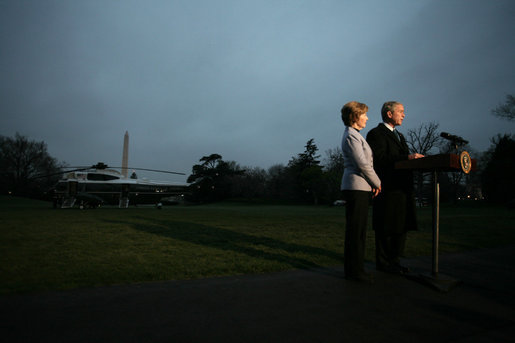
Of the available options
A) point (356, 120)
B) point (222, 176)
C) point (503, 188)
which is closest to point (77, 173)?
point (356, 120)

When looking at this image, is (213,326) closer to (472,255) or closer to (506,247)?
(472,255)

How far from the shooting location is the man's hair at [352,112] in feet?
10.0

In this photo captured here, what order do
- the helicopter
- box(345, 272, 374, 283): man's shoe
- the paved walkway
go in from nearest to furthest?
the paved walkway, box(345, 272, 374, 283): man's shoe, the helicopter

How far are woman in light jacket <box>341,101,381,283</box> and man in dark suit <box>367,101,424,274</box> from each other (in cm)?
30

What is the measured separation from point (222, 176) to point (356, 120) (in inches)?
2678

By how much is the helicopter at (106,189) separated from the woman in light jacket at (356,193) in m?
20.7

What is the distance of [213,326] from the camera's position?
64.2 inches

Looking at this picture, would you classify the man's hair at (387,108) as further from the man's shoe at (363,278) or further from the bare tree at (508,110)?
the bare tree at (508,110)

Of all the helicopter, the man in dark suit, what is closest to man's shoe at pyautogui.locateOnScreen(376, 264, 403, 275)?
the man in dark suit

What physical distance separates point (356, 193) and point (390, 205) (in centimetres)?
53

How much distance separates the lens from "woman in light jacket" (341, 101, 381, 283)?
276cm

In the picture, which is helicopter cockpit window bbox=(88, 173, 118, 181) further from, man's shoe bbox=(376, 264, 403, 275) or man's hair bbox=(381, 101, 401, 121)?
man's shoe bbox=(376, 264, 403, 275)

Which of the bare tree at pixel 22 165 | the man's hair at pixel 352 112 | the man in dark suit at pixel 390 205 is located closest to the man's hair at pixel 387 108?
the man in dark suit at pixel 390 205

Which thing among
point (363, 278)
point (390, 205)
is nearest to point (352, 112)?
point (390, 205)
